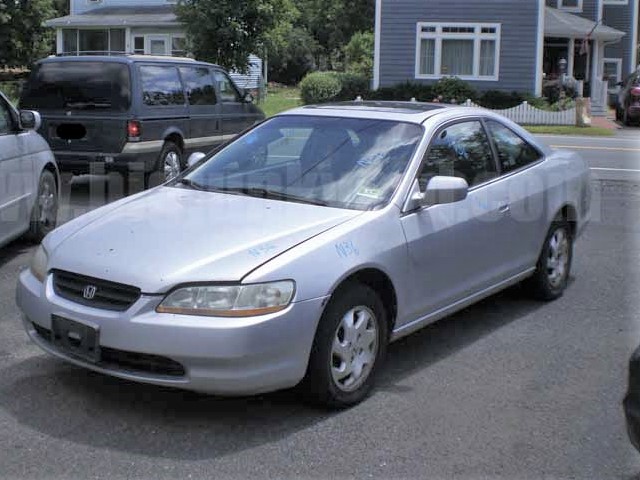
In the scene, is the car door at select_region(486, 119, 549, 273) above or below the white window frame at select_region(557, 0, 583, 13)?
below

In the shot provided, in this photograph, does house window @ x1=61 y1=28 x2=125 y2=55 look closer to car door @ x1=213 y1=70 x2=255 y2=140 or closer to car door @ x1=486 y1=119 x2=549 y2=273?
car door @ x1=213 y1=70 x2=255 y2=140

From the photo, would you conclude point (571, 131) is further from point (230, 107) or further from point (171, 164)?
point (171, 164)

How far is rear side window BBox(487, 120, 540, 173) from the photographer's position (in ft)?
20.3

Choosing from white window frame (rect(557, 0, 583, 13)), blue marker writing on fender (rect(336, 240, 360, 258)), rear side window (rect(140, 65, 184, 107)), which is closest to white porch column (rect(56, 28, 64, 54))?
white window frame (rect(557, 0, 583, 13))

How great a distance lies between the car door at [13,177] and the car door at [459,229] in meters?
3.81

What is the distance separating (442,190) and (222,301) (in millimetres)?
1625

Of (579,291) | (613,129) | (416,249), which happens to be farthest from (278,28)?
(416,249)

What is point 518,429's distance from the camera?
14.2 ft

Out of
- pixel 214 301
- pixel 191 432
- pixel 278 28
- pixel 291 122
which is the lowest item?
pixel 191 432

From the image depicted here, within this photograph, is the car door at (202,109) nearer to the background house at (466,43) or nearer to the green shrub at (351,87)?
the background house at (466,43)

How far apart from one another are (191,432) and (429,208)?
1.94 m

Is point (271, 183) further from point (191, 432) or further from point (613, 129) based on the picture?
point (613, 129)

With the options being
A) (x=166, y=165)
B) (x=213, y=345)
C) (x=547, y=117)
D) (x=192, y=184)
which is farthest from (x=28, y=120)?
(x=547, y=117)

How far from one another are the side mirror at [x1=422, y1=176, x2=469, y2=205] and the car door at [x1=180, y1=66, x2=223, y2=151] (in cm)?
757
